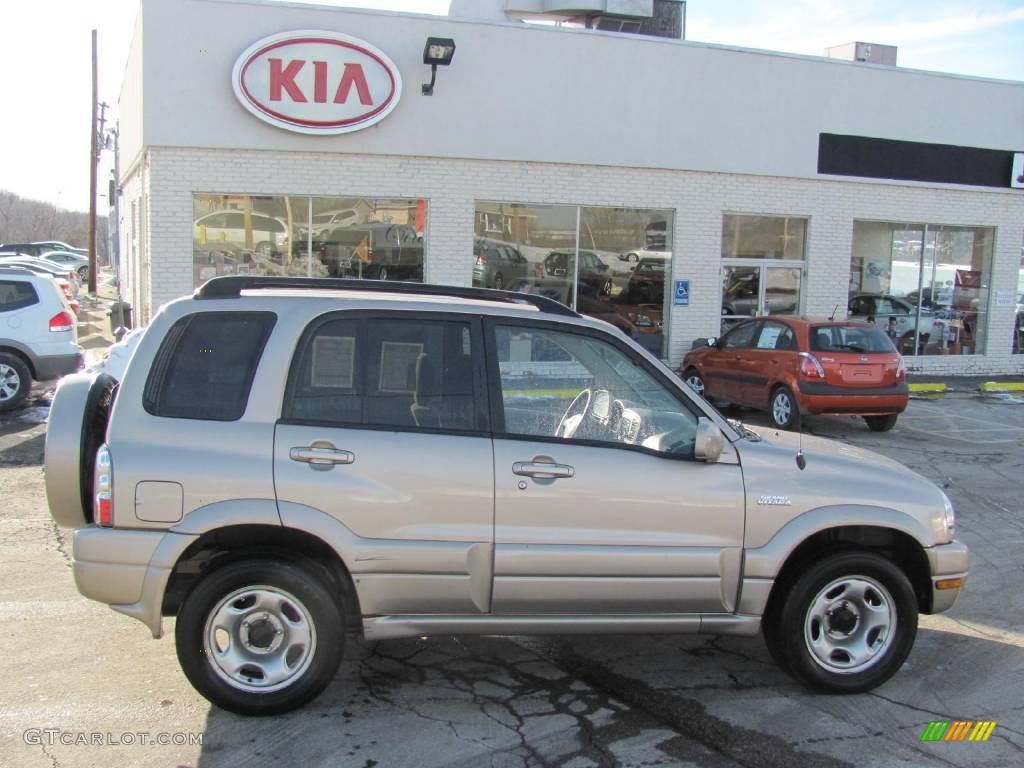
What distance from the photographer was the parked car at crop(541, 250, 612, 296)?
15.4 metres

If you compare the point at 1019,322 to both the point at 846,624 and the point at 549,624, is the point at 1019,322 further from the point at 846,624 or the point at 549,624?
the point at 549,624

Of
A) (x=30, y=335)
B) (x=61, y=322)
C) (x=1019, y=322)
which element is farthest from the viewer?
(x=1019, y=322)

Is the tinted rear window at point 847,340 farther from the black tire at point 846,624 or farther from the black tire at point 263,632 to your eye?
the black tire at point 263,632

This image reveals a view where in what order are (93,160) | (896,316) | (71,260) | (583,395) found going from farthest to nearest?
(71,260), (93,160), (896,316), (583,395)

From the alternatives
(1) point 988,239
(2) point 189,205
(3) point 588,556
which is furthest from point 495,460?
(1) point 988,239

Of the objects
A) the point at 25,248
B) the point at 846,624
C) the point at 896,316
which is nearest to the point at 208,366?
the point at 846,624

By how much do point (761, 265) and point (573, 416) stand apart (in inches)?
513

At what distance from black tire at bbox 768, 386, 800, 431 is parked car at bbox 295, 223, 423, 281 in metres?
5.74

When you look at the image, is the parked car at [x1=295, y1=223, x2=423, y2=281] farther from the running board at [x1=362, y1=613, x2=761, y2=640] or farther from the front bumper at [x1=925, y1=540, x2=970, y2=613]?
the front bumper at [x1=925, y1=540, x2=970, y2=613]

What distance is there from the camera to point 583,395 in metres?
4.65

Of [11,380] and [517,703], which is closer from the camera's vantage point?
[517,703]

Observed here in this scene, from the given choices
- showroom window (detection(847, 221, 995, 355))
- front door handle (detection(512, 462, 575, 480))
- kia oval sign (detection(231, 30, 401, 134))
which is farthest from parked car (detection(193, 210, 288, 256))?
front door handle (detection(512, 462, 575, 480))

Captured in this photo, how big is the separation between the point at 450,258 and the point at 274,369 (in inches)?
419

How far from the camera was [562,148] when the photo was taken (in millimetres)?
15062
